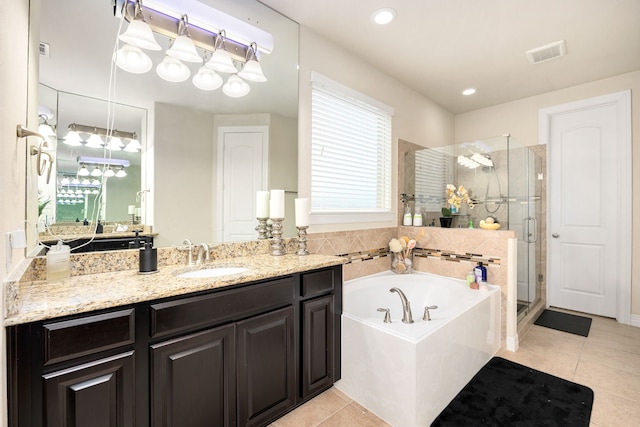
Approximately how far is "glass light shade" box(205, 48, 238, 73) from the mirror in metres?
0.10

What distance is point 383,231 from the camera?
308 centimetres

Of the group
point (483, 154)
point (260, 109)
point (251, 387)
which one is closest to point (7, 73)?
point (260, 109)

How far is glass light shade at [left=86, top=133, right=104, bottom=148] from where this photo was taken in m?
1.47

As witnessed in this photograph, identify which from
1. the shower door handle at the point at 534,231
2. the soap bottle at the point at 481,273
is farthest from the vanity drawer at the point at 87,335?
the shower door handle at the point at 534,231

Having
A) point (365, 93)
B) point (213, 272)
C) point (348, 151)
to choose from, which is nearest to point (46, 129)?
point (213, 272)

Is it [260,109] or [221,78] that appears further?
[260,109]

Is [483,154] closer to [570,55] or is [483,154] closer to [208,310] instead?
[570,55]

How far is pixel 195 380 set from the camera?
1299 mm

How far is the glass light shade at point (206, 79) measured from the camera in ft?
5.99

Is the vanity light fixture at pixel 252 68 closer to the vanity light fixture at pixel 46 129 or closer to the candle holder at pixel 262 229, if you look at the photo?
the candle holder at pixel 262 229

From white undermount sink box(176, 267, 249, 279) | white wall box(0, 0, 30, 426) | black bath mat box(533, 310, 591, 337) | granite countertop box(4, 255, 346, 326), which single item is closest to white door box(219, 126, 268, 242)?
white undermount sink box(176, 267, 249, 279)

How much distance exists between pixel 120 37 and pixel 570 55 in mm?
3620

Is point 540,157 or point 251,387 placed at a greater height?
point 540,157

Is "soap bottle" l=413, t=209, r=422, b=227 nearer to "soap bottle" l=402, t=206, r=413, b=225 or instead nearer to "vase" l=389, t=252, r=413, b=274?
"soap bottle" l=402, t=206, r=413, b=225
